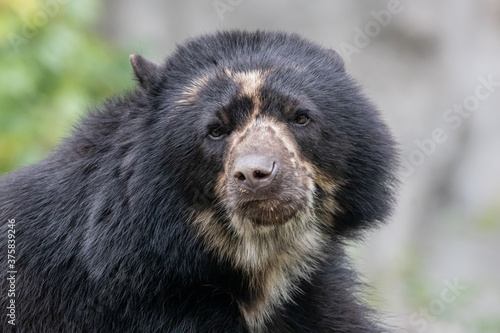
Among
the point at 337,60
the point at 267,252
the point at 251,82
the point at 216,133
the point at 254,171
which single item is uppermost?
the point at 337,60

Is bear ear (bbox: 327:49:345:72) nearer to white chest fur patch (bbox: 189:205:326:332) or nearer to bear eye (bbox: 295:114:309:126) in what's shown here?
bear eye (bbox: 295:114:309:126)

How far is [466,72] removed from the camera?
13.2 meters

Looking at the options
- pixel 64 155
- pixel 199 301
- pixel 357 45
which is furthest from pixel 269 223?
pixel 357 45

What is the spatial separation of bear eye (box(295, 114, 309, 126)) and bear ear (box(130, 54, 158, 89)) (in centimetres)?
93

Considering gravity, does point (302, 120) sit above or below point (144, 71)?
below

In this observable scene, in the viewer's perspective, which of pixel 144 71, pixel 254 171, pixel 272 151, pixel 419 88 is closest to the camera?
pixel 254 171

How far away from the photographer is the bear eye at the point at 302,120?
4781mm

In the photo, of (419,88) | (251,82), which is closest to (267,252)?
(251,82)

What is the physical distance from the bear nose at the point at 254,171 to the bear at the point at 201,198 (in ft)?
0.04

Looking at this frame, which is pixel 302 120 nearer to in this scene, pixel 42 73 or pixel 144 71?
pixel 144 71

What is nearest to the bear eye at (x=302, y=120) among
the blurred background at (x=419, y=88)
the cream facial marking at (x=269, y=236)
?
the cream facial marking at (x=269, y=236)

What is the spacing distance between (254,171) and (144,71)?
3.67 ft

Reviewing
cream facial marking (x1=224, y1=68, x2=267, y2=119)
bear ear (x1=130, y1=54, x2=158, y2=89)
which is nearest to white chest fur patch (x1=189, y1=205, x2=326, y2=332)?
cream facial marking (x1=224, y1=68, x2=267, y2=119)

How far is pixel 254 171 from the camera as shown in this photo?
14.4ft
